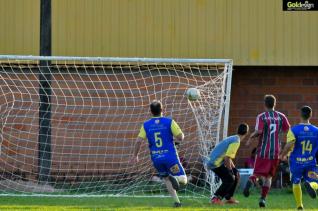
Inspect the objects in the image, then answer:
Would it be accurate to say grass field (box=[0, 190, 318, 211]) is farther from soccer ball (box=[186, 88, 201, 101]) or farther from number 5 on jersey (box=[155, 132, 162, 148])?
soccer ball (box=[186, 88, 201, 101])

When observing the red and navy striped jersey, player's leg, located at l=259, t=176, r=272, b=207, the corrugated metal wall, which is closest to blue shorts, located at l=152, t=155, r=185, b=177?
player's leg, located at l=259, t=176, r=272, b=207

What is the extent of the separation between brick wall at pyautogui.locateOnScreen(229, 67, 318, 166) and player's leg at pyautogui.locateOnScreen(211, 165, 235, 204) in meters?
4.88

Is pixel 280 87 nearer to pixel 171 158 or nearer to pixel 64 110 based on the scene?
pixel 64 110

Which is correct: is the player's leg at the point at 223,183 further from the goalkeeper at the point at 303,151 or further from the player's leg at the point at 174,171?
the goalkeeper at the point at 303,151

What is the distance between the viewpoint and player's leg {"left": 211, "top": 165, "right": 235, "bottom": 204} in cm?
1459

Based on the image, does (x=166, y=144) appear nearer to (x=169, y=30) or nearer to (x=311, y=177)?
(x=311, y=177)

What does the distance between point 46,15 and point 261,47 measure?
4.66m

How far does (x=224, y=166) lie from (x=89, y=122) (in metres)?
4.36

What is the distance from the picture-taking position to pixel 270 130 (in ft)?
47.6

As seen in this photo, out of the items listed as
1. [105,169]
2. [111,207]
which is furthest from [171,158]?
[105,169]

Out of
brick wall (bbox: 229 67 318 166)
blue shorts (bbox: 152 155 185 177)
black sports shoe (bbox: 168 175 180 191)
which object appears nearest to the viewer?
black sports shoe (bbox: 168 175 180 191)

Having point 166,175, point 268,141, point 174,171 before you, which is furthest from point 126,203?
point 268,141

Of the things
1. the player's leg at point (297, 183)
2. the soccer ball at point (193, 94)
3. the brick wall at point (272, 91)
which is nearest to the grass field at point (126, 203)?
the player's leg at point (297, 183)

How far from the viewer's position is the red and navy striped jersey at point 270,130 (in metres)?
14.4
